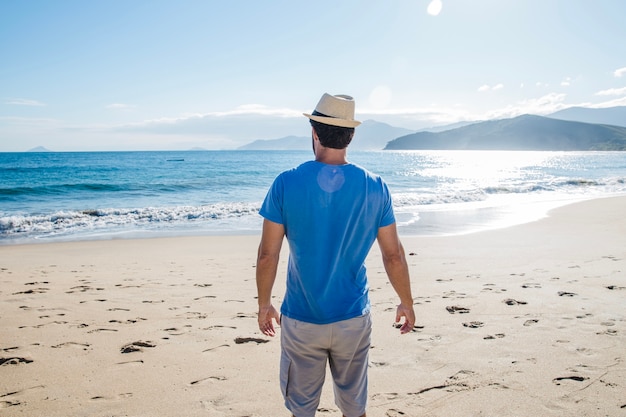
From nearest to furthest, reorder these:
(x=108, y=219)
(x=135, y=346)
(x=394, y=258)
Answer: (x=394, y=258)
(x=135, y=346)
(x=108, y=219)

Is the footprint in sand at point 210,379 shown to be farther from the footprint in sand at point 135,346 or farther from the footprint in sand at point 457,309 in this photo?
the footprint in sand at point 457,309

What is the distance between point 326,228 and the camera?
2012 mm

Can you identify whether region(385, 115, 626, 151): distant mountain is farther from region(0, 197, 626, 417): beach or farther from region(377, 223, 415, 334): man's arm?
region(377, 223, 415, 334): man's arm

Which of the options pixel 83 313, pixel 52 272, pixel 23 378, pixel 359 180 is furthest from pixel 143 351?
pixel 52 272

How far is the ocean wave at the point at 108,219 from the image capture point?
13.4m

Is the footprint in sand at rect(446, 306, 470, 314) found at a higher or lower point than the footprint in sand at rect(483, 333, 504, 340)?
higher

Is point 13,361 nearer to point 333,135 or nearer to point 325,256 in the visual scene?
point 325,256

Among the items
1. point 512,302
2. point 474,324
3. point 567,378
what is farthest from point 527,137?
point 567,378

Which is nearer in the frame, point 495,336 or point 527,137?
point 495,336

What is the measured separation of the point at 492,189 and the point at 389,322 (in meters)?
22.8

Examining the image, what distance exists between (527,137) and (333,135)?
171 meters

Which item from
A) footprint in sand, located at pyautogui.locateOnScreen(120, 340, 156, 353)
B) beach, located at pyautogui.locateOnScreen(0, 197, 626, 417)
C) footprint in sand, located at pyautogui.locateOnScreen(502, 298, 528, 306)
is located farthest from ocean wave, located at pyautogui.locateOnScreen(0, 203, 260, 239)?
footprint in sand, located at pyautogui.locateOnScreen(502, 298, 528, 306)

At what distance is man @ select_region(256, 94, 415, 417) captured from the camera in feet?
6.54

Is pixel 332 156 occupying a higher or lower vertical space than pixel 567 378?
higher
